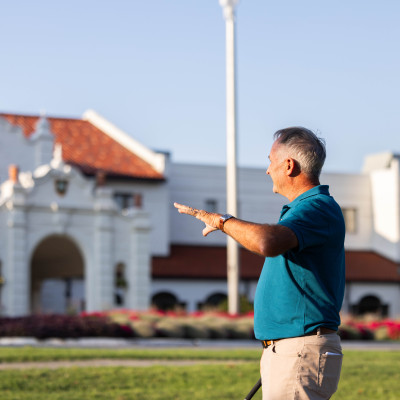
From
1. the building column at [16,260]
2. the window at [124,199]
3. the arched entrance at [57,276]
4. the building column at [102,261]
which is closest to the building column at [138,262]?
the building column at [102,261]

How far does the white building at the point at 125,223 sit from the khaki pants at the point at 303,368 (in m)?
25.5

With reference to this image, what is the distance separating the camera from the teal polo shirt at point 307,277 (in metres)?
4.12

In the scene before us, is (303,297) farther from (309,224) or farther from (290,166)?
(290,166)

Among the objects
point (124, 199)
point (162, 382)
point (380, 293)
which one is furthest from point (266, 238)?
point (380, 293)

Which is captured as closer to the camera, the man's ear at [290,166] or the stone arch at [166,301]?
the man's ear at [290,166]

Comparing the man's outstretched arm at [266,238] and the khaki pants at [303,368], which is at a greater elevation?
the man's outstretched arm at [266,238]

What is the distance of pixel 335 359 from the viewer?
4230 mm

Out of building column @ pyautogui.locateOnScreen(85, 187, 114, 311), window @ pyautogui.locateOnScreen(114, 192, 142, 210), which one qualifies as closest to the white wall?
window @ pyautogui.locateOnScreen(114, 192, 142, 210)

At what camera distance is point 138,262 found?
32031 mm

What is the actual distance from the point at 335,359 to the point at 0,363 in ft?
35.0

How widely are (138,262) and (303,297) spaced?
28.1 m

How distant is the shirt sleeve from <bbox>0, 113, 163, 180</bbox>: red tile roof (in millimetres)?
37420

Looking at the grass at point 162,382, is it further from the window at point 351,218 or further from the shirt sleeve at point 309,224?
the window at point 351,218

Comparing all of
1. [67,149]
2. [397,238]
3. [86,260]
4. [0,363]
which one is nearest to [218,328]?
[86,260]
